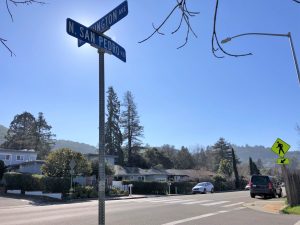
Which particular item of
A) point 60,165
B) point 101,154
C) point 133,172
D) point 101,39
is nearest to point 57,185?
point 60,165

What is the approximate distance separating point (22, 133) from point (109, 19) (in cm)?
9236

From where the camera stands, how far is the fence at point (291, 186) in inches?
769

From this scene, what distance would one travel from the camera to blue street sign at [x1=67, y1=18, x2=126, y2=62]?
5.14 m

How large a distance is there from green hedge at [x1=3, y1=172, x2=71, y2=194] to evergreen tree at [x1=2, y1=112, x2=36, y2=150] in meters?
51.6

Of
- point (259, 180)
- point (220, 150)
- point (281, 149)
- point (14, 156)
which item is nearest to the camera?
point (281, 149)

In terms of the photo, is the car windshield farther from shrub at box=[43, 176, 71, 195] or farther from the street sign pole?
the street sign pole

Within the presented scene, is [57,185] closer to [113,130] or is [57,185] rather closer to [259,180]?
[259,180]

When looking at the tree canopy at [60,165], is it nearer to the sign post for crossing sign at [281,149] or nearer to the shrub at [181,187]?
the shrub at [181,187]

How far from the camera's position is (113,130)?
298 feet

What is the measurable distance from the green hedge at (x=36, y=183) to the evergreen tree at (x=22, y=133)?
51595 millimetres

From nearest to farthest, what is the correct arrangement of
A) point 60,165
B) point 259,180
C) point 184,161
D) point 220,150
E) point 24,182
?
point 259,180 → point 24,182 → point 60,165 → point 184,161 → point 220,150

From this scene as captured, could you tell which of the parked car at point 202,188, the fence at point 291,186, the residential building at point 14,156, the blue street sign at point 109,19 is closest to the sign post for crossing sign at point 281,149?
the fence at point 291,186

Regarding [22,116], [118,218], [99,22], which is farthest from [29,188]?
[22,116]

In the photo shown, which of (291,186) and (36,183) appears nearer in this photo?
(291,186)
